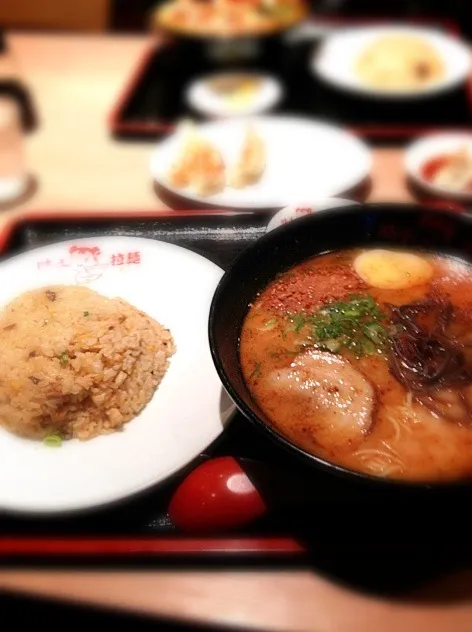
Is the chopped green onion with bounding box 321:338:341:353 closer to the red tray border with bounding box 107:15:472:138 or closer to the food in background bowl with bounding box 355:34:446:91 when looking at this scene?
the red tray border with bounding box 107:15:472:138

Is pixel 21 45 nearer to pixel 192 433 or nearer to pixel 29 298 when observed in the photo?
pixel 29 298

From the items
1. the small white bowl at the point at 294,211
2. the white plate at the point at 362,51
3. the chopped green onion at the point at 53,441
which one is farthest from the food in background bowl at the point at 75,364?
the white plate at the point at 362,51

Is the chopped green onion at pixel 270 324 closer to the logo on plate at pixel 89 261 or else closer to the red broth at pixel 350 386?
the red broth at pixel 350 386

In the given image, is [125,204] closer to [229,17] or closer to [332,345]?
[332,345]

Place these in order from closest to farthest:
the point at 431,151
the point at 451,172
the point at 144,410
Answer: the point at 144,410 < the point at 451,172 < the point at 431,151

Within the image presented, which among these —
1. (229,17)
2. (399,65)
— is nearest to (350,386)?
(399,65)

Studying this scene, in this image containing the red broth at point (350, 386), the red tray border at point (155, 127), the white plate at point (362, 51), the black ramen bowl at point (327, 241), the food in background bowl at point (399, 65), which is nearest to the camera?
the red broth at point (350, 386)

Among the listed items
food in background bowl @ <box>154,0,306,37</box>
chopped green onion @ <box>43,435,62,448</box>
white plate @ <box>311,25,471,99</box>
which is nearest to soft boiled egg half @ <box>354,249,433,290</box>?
chopped green onion @ <box>43,435,62,448</box>
